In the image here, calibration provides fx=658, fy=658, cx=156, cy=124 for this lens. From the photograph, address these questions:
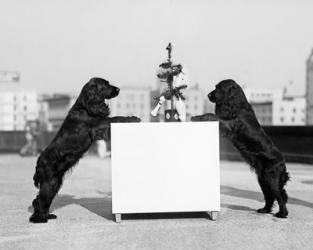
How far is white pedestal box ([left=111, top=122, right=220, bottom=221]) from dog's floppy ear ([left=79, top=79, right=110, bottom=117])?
49 cm

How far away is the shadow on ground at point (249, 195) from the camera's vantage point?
33.9 feet

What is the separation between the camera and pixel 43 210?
8352mm

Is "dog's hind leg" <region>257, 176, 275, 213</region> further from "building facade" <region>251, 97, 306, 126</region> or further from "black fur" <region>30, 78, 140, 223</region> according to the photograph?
"building facade" <region>251, 97, 306, 126</region>

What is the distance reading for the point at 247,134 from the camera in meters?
8.41

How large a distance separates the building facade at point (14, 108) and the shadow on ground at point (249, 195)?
173 meters

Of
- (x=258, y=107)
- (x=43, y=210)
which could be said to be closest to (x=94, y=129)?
(x=43, y=210)

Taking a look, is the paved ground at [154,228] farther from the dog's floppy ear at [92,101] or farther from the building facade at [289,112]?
the building facade at [289,112]

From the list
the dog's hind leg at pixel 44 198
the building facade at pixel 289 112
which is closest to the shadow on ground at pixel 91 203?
the dog's hind leg at pixel 44 198

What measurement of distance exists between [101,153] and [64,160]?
1957cm

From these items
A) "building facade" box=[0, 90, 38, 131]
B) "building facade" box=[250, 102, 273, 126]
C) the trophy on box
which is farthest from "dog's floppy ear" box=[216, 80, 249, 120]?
"building facade" box=[0, 90, 38, 131]

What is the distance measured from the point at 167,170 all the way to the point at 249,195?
3776 mm

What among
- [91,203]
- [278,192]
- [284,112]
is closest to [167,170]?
[278,192]

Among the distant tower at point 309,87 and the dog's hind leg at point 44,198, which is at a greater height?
the distant tower at point 309,87

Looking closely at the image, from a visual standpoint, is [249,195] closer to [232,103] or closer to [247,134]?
[247,134]
